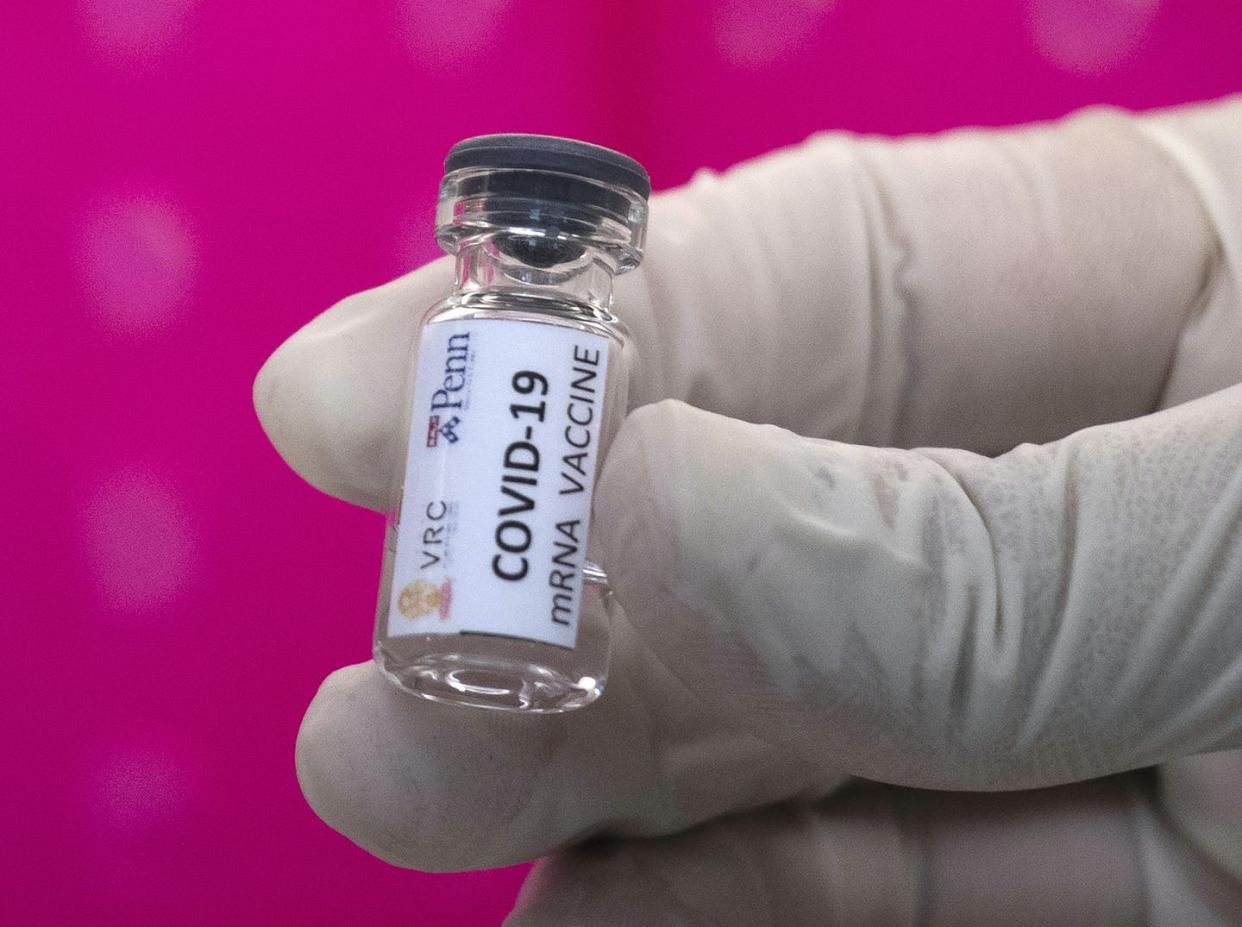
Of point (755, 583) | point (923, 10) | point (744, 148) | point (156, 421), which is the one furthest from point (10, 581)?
point (923, 10)

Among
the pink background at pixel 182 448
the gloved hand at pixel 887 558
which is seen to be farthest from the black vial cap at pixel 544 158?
the pink background at pixel 182 448

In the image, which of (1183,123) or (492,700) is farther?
(1183,123)

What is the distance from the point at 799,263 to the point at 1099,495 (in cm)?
28

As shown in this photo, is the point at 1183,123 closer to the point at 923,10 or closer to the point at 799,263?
the point at 799,263

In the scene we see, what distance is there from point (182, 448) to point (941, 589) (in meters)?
0.63

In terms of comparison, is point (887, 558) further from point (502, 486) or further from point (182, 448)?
point (182, 448)

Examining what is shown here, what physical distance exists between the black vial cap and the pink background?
49 centimetres

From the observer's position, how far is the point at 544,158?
0.55 m

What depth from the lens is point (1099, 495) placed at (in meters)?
0.53

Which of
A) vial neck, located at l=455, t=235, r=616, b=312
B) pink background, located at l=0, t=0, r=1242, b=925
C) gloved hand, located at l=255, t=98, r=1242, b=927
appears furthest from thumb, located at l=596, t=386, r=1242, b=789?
pink background, located at l=0, t=0, r=1242, b=925

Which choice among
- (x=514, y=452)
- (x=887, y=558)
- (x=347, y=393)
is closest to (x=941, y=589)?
(x=887, y=558)

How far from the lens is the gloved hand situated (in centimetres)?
50

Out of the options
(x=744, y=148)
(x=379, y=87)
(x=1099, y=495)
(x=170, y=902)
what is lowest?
(x=170, y=902)

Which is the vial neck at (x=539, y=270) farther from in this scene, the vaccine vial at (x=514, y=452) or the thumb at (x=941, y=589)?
the thumb at (x=941, y=589)
